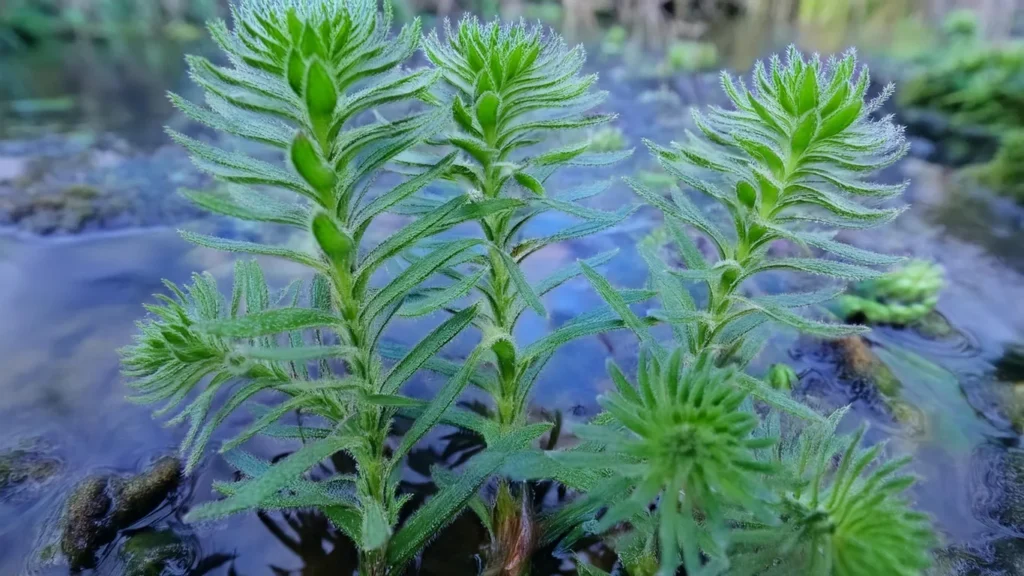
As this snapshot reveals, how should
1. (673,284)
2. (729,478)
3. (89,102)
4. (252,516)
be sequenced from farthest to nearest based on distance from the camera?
(89,102) → (252,516) → (673,284) → (729,478)

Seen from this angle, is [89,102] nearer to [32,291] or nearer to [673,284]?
[32,291]

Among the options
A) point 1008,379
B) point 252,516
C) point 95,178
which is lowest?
point 252,516

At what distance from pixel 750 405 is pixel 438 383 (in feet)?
3.37

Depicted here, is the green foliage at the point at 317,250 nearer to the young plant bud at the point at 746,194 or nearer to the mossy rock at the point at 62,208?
the young plant bud at the point at 746,194

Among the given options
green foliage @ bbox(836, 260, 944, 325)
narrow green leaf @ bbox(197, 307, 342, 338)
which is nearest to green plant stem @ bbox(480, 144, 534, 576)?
narrow green leaf @ bbox(197, 307, 342, 338)

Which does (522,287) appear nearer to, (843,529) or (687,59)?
(843,529)

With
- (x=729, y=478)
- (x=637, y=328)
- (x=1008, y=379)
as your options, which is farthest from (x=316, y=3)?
(x=1008, y=379)

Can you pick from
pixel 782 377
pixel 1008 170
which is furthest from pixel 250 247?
pixel 1008 170

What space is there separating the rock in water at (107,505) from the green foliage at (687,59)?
5455 millimetres

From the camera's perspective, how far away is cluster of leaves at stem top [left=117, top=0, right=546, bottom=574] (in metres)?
0.91

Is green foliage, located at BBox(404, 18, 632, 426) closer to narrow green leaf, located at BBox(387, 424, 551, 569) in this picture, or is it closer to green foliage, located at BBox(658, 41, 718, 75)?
narrow green leaf, located at BBox(387, 424, 551, 569)

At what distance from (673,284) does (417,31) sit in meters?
0.71

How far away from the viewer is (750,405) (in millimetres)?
1225

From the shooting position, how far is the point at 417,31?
3.38 feet
